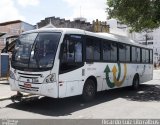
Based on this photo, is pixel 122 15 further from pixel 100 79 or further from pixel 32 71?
pixel 32 71

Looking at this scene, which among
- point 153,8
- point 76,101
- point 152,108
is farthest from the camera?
point 153,8

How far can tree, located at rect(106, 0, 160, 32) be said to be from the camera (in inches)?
662

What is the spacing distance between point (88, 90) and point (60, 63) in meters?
2.46

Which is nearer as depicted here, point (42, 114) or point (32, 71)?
point (42, 114)

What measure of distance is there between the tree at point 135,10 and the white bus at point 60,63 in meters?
3.54

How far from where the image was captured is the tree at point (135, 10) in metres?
16.8

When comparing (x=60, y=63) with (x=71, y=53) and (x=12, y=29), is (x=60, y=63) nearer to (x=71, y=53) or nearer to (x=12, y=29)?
(x=71, y=53)

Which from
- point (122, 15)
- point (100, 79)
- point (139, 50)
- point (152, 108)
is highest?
point (122, 15)

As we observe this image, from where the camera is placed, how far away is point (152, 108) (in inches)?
456

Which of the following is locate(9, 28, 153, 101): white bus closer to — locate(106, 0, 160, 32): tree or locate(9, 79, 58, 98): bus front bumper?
locate(9, 79, 58, 98): bus front bumper

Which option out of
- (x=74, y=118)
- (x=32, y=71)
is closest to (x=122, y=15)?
(x=32, y=71)

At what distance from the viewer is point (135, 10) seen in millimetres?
17078

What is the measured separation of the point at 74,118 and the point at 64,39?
2.91 m

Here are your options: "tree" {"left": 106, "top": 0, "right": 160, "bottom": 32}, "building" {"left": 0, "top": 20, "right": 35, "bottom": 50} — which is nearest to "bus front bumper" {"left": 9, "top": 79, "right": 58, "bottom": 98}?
"tree" {"left": 106, "top": 0, "right": 160, "bottom": 32}
